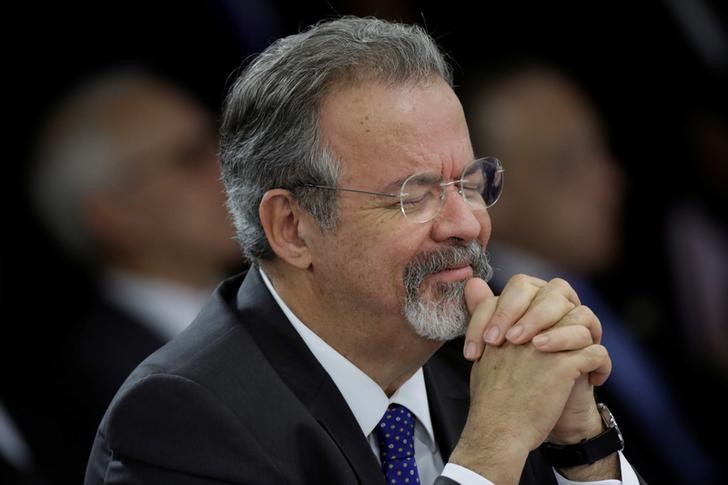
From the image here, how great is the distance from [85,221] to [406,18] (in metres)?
1.38

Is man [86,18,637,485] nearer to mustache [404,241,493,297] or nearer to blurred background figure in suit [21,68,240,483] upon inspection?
mustache [404,241,493,297]

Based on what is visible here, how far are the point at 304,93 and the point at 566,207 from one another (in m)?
2.70

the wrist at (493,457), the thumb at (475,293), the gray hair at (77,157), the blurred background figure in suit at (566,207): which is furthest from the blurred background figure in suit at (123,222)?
the wrist at (493,457)

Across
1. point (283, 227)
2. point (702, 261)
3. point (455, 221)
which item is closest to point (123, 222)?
point (283, 227)

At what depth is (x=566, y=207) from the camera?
15.8ft

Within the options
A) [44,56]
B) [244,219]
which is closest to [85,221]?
[44,56]

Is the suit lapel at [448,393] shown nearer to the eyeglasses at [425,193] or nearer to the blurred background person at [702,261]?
the eyeglasses at [425,193]

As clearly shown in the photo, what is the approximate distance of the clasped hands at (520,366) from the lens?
2.10m

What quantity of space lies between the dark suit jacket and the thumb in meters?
0.31

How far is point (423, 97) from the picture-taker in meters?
2.30

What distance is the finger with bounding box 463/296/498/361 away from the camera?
86.7 inches

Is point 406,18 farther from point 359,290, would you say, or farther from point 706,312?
point 359,290

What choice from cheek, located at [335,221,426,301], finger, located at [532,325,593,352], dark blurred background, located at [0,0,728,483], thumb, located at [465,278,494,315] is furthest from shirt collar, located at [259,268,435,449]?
dark blurred background, located at [0,0,728,483]

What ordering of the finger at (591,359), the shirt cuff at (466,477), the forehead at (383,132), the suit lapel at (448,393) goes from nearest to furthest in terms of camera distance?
the shirt cuff at (466,477) → the finger at (591,359) → the forehead at (383,132) → the suit lapel at (448,393)
